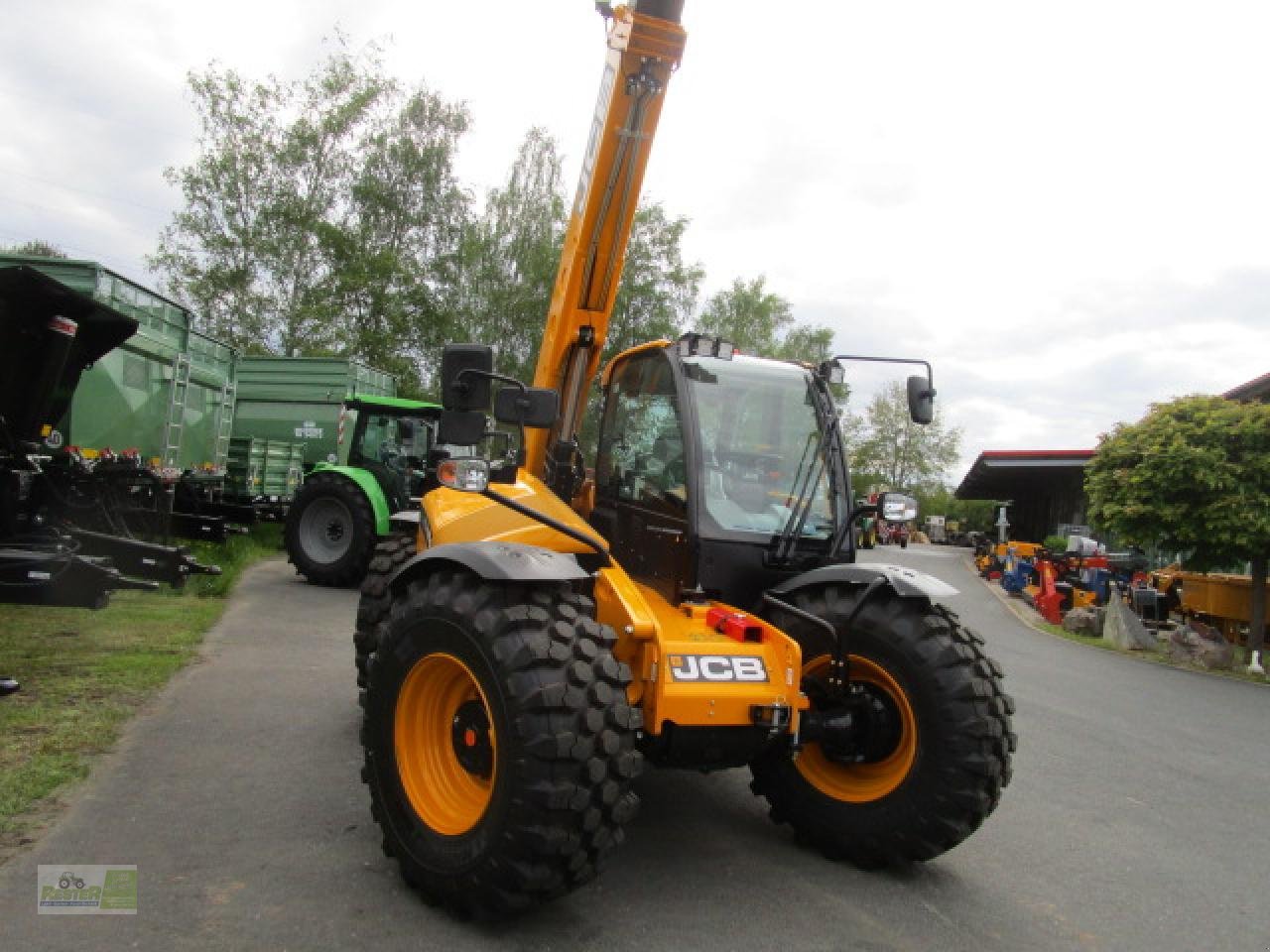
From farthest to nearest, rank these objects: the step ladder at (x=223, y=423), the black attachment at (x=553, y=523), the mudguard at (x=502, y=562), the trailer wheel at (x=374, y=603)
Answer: the step ladder at (x=223, y=423)
the trailer wheel at (x=374, y=603)
the black attachment at (x=553, y=523)
the mudguard at (x=502, y=562)

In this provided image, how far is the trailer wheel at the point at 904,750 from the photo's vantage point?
Result: 11.6ft

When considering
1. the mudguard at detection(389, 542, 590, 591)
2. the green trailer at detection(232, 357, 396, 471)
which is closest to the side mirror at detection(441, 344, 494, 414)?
the mudguard at detection(389, 542, 590, 591)

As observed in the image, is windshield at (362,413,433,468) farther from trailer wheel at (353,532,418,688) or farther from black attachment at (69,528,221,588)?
trailer wheel at (353,532,418,688)

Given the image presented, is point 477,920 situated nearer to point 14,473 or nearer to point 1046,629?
point 14,473

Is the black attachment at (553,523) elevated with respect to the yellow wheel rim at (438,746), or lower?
elevated

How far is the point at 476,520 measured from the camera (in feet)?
14.8

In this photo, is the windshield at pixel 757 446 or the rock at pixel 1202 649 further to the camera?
A: the rock at pixel 1202 649

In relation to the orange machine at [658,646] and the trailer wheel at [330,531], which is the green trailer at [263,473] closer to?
the trailer wheel at [330,531]

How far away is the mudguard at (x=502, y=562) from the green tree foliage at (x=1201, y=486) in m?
10.7

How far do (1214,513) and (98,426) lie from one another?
12.6 m

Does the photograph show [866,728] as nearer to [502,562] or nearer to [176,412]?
[502,562]

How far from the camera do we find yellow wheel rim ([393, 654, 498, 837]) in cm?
330

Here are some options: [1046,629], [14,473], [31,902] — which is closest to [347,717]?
[31,902]

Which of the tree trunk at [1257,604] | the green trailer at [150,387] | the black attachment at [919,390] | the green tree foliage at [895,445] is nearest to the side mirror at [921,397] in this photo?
the black attachment at [919,390]
